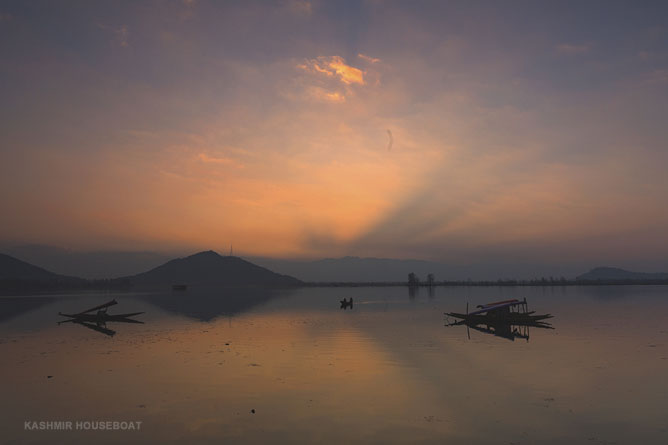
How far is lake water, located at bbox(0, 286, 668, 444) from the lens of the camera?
15141 millimetres

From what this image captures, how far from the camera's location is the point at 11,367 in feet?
84.7

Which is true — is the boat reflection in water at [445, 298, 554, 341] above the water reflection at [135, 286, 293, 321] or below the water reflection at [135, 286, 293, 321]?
above

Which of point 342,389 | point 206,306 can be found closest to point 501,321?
point 342,389

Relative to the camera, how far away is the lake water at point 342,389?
15141 mm

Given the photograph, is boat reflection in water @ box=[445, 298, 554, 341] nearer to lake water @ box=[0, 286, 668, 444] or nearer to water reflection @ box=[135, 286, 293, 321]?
lake water @ box=[0, 286, 668, 444]

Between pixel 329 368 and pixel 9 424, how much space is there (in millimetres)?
14704

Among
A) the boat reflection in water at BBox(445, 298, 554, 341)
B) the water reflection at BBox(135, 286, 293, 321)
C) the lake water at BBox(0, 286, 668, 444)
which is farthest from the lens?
the water reflection at BBox(135, 286, 293, 321)

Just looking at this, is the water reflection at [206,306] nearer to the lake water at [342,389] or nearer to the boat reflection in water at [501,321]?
the lake water at [342,389]

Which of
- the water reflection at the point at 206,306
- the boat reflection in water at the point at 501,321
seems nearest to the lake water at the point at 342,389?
the boat reflection in water at the point at 501,321

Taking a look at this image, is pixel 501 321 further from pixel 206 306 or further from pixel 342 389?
pixel 206 306

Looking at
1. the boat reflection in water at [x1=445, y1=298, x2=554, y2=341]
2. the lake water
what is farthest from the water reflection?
the boat reflection in water at [x1=445, y1=298, x2=554, y2=341]

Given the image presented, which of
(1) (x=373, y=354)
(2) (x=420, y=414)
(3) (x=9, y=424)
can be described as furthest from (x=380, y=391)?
(3) (x=9, y=424)

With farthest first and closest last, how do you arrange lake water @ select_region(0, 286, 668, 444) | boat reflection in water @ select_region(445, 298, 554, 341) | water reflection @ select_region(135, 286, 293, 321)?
water reflection @ select_region(135, 286, 293, 321) → boat reflection in water @ select_region(445, 298, 554, 341) → lake water @ select_region(0, 286, 668, 444)

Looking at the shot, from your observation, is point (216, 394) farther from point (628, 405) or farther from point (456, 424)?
point (628, 405)
